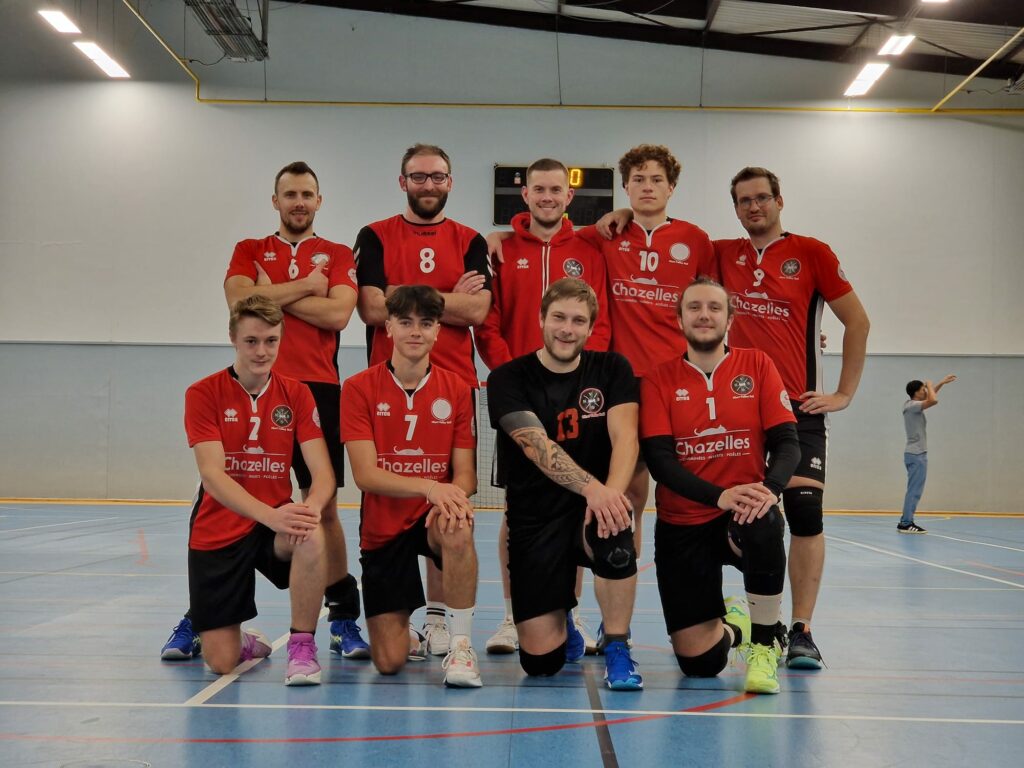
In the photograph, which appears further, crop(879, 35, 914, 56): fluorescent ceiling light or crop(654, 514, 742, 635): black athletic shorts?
crop(879, 35, 914, 56): fluorescent ceiling light

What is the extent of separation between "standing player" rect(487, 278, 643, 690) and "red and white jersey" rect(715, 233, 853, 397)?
0.89 metres

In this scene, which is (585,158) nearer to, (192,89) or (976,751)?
(192,89)

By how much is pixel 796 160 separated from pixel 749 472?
11223 millimetres

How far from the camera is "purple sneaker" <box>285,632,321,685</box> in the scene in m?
3.29

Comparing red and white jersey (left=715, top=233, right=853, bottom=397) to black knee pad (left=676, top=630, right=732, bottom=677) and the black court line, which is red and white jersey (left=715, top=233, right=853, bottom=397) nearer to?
black knee pad (left=676, top=630, right=732, bottom=677)

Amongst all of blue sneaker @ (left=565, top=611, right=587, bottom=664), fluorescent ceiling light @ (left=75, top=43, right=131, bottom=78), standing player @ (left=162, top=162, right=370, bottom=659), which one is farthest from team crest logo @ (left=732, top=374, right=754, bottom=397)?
fluorescent ceiling light @ (left=75, top=43, right=131, bottom=78)

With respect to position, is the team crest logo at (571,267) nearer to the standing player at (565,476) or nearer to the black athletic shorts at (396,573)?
the standing player at (565,476)

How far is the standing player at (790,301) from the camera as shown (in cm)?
408

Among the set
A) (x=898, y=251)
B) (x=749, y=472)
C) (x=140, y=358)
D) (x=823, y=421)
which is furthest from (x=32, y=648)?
(x=898, y=251)

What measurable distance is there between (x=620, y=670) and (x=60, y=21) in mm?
11566

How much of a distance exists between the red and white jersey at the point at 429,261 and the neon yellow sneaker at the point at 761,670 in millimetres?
1711

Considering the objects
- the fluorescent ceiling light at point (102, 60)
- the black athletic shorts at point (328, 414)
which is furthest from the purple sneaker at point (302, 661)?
the fluorescent ceiling light at point (102, 60)

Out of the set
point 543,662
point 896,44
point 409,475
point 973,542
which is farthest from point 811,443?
point 896,44

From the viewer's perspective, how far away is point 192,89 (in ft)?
45.5
